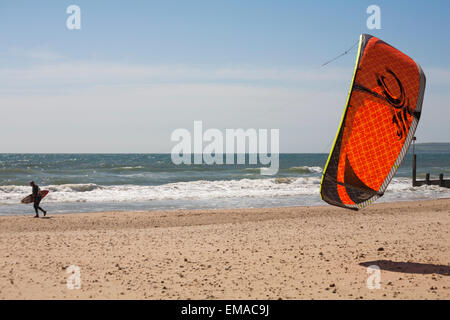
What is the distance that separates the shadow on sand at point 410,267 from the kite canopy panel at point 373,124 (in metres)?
1.11

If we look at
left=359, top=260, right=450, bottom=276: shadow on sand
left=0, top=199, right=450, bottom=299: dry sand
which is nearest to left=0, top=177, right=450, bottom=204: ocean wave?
left=0, top=199, right=450, bottom=299: dry sand

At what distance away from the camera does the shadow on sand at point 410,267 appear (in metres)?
7.17

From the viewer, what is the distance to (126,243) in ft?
33.2

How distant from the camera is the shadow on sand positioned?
23.5ft

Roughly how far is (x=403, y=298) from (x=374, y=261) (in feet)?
6.99

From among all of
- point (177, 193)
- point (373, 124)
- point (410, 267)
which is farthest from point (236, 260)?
point (177, 193)

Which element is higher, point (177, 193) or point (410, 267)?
point (410, 267)

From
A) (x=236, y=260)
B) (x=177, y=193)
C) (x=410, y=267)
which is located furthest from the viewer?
(x=177, y=193)

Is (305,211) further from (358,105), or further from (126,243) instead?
(358,105)

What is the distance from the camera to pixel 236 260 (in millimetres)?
8242

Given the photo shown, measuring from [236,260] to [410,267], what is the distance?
10.0 ft

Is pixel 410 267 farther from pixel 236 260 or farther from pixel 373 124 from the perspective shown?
pixel 236 260

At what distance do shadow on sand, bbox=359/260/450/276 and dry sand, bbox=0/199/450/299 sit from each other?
0.05 feet

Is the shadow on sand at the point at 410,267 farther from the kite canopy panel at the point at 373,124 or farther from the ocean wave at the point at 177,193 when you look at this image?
the ocean wave at the point at 177,193
